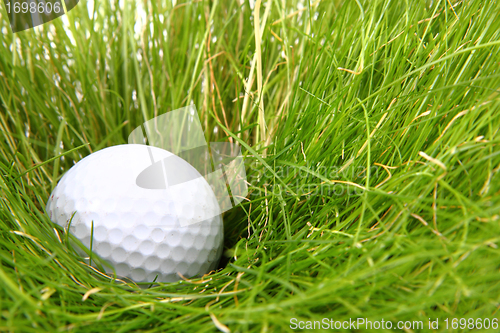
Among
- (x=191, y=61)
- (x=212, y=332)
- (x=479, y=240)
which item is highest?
(x=191, y=61)

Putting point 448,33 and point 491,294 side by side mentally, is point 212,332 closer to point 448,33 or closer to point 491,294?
point 491,294

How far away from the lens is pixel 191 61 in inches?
33.4

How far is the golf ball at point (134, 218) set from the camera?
57 cm

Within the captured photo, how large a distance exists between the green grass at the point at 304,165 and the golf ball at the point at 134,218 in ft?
0.14

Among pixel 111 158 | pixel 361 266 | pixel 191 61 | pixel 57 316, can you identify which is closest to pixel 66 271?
pixel 57 316

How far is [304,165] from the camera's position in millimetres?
604

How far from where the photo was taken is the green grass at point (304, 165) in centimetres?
42

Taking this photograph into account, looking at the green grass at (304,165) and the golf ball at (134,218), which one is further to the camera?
the golf ball at (134,218)

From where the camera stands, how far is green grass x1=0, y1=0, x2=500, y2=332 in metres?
0.42

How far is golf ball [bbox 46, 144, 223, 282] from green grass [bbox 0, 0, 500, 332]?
4cm

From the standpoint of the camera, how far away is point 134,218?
1.89ft

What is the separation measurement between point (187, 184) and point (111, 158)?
0.15 m

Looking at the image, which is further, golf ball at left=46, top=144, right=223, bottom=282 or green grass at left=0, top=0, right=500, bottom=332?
golf ball at left=46, top=144, right=223, bottom=282

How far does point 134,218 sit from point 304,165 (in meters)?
0.32
